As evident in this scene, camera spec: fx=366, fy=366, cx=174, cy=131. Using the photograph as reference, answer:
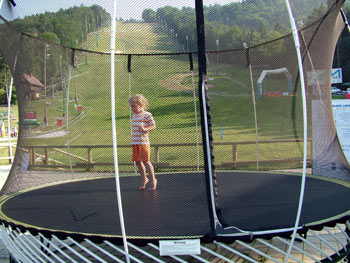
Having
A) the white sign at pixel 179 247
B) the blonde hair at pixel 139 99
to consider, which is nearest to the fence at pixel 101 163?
the blonde hair at pixel 139 99

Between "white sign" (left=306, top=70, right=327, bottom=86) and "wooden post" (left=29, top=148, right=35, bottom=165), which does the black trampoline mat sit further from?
"white sign" (left=306, top=70, right=327, bottom=86)

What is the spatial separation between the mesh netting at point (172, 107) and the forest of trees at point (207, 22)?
0.04ft

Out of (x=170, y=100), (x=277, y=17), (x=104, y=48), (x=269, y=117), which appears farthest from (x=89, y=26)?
(x=269, y=117)

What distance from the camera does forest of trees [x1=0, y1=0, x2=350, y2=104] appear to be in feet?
8.82

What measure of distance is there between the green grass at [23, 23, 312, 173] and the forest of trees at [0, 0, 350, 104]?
7.3 inches

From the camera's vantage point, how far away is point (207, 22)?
2.75 metres

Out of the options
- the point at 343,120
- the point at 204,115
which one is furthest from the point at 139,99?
the point at 343,120

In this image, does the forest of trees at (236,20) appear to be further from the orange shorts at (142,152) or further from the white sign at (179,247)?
the white sign at (179,247)

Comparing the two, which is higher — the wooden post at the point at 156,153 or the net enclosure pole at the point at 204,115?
the net enclosure pole at the point at 204,115

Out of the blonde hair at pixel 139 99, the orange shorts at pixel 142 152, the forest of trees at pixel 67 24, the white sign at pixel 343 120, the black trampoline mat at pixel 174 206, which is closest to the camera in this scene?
the black trampoline mat at pixel 174 206

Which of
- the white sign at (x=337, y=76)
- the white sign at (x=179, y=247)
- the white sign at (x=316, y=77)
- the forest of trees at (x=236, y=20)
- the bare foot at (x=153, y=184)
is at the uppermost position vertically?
the forest of trees at (x=236, y=20)

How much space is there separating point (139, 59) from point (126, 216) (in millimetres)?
1732

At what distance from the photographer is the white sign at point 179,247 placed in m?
2.08

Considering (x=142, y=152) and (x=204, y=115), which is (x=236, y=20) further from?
(x=142, y=152)
